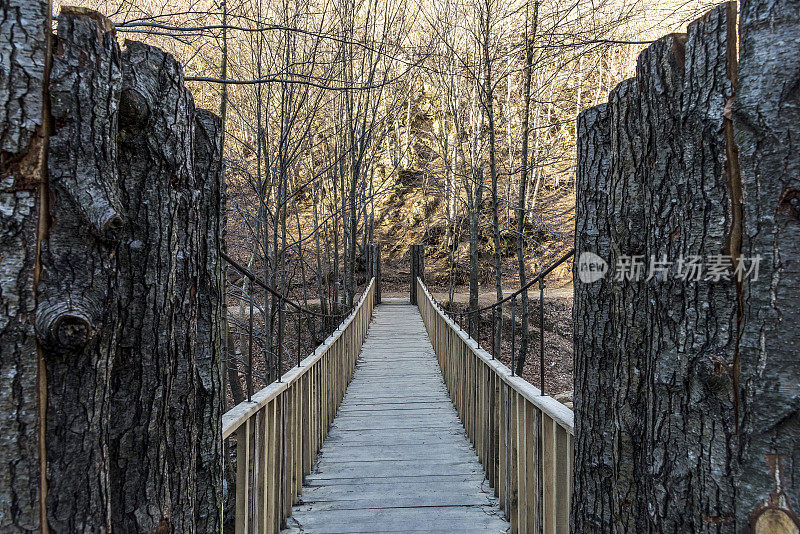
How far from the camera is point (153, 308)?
4.46 ft

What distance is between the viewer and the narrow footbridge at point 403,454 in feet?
7.54

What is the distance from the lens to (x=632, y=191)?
4.88ft

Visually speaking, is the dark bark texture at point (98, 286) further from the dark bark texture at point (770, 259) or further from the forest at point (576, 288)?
the dark bark texture at point (770, 259)

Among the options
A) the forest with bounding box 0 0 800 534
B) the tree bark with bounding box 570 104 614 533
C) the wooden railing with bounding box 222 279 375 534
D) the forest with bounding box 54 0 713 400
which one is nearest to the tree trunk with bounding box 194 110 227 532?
the forest with bounding box 0 0 800 534

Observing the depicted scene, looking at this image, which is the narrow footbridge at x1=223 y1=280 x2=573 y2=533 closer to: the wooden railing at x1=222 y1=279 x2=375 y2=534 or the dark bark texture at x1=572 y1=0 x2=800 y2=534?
the wooden railing at x1=222 y1=279 x2=375 y2=534

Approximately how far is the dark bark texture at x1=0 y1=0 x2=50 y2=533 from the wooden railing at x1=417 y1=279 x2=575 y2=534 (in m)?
1.74

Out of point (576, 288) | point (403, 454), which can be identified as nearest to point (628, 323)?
point (576, 288)

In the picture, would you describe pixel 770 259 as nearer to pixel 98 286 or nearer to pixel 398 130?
pixel 98 286

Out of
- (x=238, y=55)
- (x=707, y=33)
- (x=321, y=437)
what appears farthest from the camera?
(x=238, y=55)

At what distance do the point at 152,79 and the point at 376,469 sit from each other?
3.55 m

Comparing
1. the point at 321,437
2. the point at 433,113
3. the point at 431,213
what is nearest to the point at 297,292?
the point at 431,213

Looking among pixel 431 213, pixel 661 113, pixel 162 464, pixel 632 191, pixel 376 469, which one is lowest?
pixel 376 469

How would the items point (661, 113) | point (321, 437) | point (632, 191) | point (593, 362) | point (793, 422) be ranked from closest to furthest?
point (793, 422)
point (661, 113)
point (632, 191)
point (593, 362)
point (321, 437)

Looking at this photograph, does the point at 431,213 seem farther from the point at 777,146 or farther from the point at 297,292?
the point at 777,146
